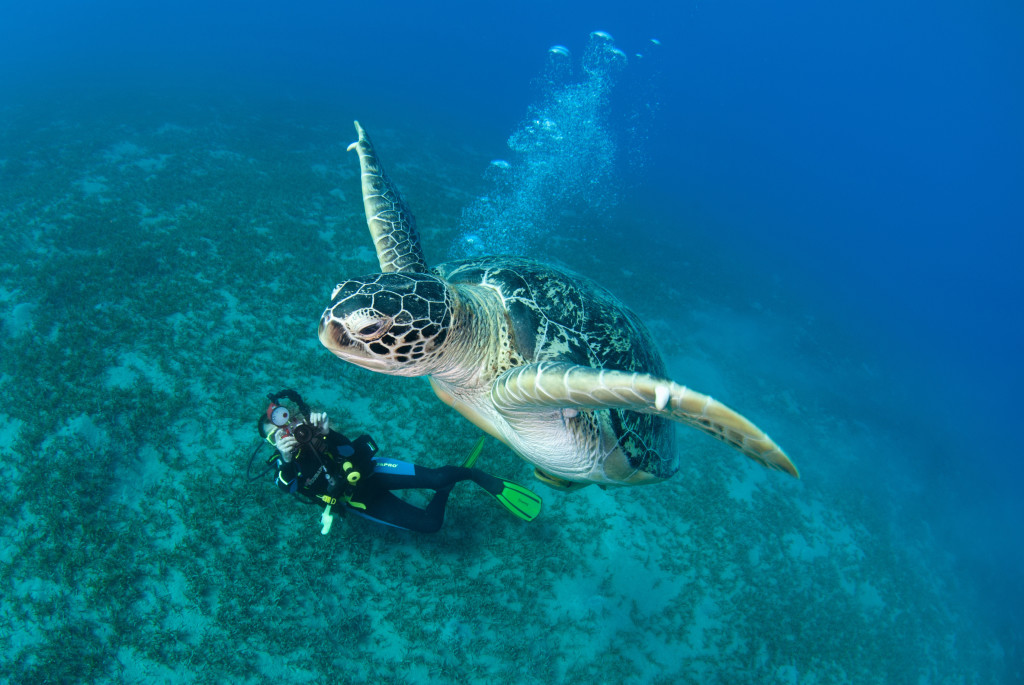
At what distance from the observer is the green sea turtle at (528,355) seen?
1.37 metres

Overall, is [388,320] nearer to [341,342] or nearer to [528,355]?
[341,342]

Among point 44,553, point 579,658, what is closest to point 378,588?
point 579,658

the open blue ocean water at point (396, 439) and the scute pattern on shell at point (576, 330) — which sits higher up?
the scute pattern on shell at point (576, 330)

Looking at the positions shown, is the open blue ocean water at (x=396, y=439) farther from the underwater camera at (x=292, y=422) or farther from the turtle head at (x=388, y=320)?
the turtle head at (x=388, y=320)

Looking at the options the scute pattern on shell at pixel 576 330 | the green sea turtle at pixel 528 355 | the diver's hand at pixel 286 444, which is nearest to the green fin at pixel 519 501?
the green sea turtle at pixel 528 355

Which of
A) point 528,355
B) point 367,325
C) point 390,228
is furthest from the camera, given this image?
point 390,228

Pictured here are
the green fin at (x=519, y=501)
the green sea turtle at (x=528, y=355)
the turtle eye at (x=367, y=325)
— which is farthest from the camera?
the green fin at (x=519, y=501)

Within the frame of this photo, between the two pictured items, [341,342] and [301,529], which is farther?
[301,529]

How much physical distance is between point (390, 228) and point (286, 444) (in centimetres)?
155

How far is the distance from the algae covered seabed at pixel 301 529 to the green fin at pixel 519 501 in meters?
0.29

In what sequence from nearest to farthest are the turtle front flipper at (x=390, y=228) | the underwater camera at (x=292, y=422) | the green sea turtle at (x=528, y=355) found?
the green sea turtle at (x=528, y=355)
the underwater camera at (x=292, y=422)
the turtle front flipper at (x=390, y=228)

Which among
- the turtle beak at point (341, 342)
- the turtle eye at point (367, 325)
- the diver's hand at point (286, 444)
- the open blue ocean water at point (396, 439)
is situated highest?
the turtle eye at point (367, 325)

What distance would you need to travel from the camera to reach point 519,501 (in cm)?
355

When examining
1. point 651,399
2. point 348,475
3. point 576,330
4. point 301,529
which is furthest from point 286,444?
point 651,399
